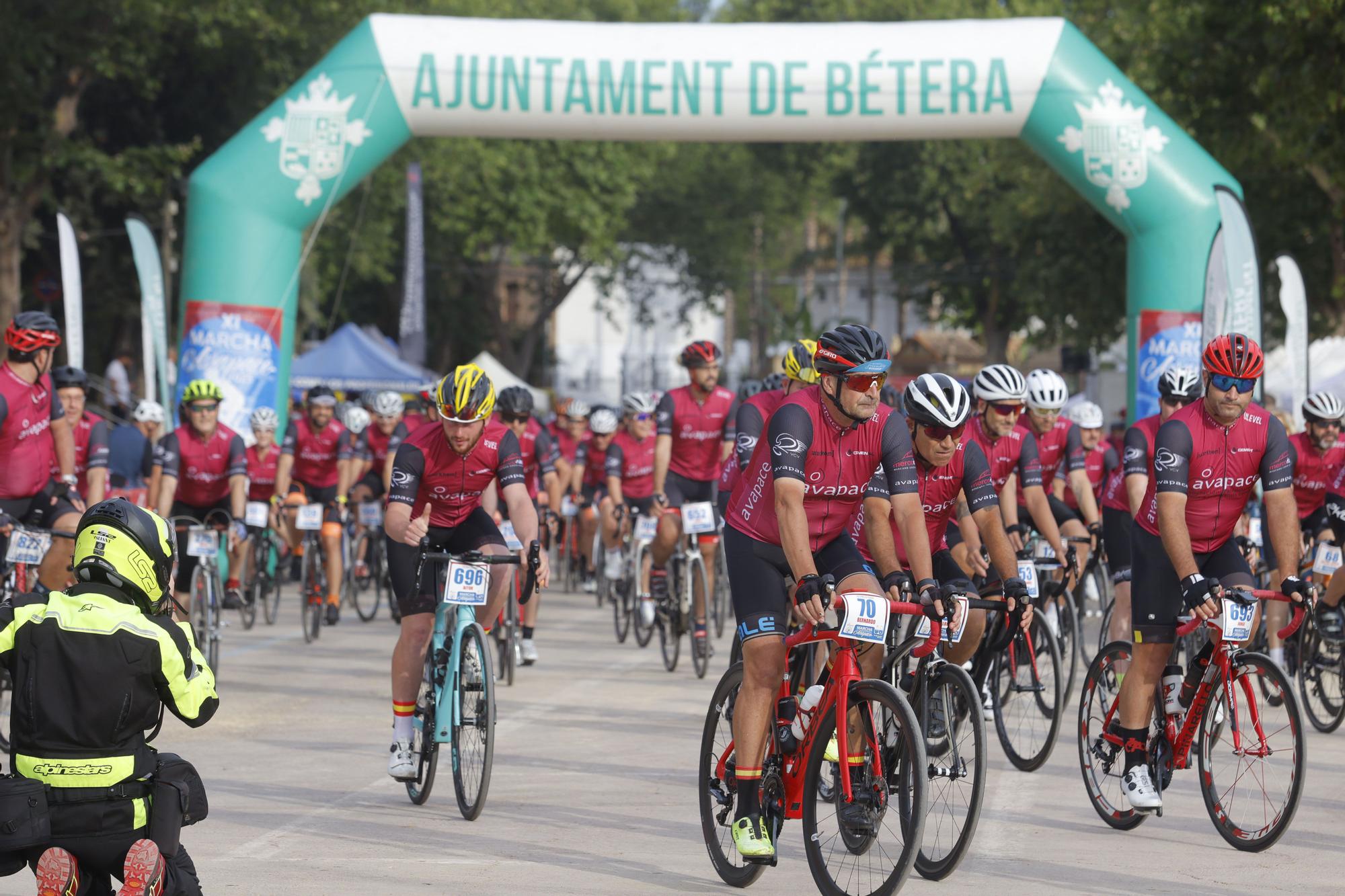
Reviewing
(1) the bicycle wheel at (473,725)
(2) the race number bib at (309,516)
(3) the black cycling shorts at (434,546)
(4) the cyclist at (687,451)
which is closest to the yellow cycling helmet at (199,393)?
(2) the race number bib at (309,516)

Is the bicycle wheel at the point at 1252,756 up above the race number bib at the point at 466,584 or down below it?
below

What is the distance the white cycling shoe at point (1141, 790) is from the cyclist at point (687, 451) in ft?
19.4

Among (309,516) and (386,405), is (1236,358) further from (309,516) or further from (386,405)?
(386,405)

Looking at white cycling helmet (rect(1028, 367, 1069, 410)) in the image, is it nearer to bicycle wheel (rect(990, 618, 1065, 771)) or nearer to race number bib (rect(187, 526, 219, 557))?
bicycle wheel (rect(990, 618, 1065, 771))

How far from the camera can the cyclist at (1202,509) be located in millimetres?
7203

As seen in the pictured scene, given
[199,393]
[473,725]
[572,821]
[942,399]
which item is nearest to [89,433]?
[199,393]

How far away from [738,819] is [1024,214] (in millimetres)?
33951

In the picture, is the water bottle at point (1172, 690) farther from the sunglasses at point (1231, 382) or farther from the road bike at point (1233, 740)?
the sunglasses at point (1231, 382)

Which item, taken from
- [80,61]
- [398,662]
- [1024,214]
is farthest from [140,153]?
[398,662]

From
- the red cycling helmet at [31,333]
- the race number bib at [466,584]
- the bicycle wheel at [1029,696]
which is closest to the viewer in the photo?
the race number bib at [466,584]

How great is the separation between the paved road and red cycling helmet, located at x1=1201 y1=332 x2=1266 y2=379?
185 cm

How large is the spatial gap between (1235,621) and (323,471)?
10.8 meters

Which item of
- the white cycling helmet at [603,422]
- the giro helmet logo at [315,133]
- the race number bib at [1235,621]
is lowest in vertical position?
the race number bib at [1235,621]

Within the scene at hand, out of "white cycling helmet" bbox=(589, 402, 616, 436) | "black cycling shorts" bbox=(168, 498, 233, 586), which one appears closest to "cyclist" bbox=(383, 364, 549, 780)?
"black cycling shorts" bbox=(168, 498, 233, 586)
